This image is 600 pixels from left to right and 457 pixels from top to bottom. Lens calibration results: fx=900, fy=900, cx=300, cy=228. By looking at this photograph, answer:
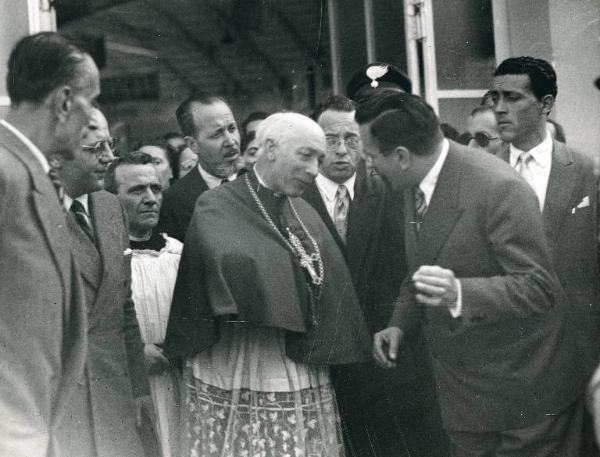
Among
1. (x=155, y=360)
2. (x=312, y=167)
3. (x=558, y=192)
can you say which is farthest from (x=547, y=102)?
(x=155, y=360)

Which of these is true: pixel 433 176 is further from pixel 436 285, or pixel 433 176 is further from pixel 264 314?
pixel 264 314

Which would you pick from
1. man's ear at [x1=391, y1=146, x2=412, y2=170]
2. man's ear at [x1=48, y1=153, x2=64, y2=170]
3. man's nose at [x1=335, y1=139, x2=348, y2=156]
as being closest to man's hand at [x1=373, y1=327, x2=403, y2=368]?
man's ear at [x1=391, y1=146, x2=412, y2=170]

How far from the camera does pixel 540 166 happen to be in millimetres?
3586

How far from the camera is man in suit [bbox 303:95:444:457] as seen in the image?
3854 mm

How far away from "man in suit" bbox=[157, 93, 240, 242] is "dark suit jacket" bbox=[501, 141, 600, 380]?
169 cm

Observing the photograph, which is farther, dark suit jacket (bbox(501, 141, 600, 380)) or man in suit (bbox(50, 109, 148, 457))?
dark suit jacket (bbox(501, 141, 600, 380))

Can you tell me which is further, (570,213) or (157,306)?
(157,306)

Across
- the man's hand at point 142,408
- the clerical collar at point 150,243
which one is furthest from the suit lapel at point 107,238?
the clerical collar at point 150,243

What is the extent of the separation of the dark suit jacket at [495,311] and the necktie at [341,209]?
29.9 inches

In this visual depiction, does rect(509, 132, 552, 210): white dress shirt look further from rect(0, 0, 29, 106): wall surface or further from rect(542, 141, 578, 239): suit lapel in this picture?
rect(0, 0, 29, 106): wall surface

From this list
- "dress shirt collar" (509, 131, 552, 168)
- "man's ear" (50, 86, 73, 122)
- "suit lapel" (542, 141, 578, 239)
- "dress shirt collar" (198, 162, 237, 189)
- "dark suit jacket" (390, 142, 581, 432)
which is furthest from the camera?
"dress shirt collar" (198, 162, 237, 189)

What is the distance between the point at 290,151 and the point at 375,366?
103cm

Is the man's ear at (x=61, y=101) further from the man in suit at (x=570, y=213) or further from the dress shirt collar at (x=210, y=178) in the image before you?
the dress shirt collar at (x=210, y=178)

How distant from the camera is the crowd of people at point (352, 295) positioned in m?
3.14
